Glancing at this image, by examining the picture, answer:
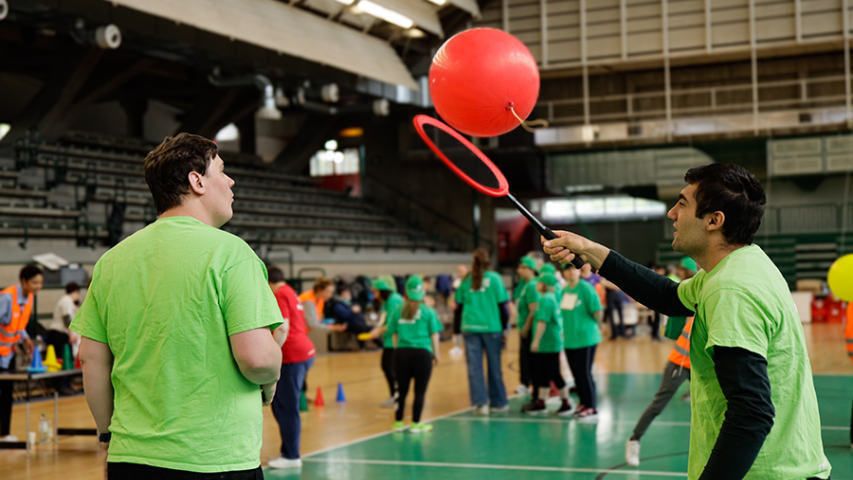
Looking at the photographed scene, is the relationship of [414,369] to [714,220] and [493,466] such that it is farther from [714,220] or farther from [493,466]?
[714,220]

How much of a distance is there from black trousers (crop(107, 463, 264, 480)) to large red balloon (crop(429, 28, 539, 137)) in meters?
1.83

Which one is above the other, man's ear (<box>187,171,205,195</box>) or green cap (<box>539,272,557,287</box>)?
man's ear (<box>187,171,205,195</box>)

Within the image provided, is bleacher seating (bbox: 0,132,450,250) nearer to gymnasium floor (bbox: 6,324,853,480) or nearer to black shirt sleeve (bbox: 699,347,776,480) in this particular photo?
gymnasium floor (bbox: 6,324,853,480)

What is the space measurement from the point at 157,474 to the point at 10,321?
691 centimetres

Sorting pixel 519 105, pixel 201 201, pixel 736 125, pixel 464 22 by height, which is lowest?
pixel 201 201

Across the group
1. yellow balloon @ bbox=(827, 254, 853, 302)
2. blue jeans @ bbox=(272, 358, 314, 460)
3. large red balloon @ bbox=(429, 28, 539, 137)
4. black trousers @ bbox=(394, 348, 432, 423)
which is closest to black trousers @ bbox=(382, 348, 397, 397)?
black trousers @ bbox=(394, 348, 432, 423)

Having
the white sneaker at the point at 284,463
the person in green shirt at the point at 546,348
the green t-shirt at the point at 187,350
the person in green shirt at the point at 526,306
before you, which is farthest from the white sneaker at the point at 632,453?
the green t-shirt at the point at 187,350

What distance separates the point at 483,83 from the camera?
11.1ft

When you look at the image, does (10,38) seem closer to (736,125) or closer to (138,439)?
(736,125)

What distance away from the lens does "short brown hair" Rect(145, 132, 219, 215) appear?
233 centimetres

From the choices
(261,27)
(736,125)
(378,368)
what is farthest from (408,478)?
(736,125)

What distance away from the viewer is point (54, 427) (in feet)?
27.0

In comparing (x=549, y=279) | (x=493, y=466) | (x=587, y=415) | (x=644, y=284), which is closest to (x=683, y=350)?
(x=493, y=466)

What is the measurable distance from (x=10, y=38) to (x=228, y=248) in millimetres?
22631
